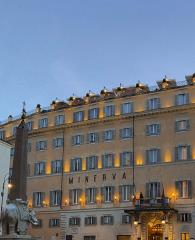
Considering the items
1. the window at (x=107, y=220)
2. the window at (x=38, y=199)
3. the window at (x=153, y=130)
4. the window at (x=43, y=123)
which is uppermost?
the window at (x=43, y=123)

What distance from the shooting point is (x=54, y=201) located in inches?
3019

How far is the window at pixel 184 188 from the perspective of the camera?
66312mm

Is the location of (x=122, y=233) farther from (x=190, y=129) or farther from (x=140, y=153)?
(x=190, y=129)

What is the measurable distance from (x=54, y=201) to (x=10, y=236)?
5039 centimetres

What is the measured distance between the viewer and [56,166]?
3068 inches

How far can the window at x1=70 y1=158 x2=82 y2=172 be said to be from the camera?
75812 millimetres

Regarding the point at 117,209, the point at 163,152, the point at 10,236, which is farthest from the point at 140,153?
the point at 10,236

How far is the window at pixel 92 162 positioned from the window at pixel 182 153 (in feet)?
37.9

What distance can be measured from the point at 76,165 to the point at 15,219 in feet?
160

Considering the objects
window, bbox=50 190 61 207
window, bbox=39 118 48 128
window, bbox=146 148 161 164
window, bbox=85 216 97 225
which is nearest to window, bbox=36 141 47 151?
window, bbox=39 118 48 128

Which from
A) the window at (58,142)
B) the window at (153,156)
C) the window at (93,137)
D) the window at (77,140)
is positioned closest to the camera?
the window at (153,156)

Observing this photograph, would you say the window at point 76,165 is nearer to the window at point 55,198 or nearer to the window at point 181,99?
the window at point 55,198

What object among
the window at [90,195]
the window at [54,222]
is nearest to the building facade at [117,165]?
the window at [90,195]

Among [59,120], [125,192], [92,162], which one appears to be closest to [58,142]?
[59,120]
